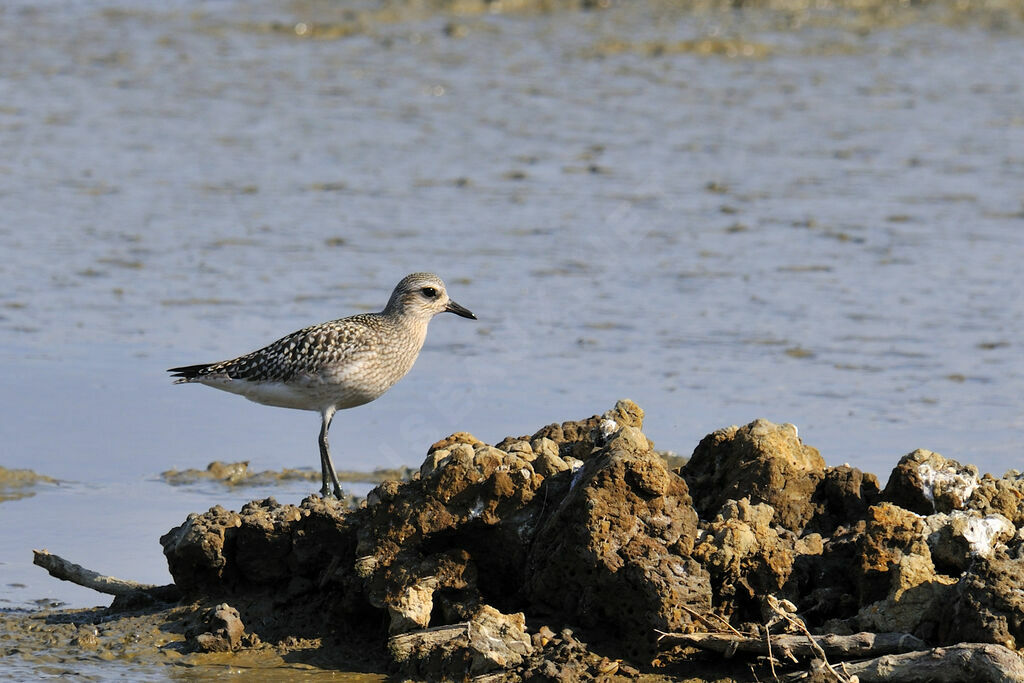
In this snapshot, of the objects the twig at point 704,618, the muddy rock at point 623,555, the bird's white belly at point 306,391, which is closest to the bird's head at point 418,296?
the bird's white belly at point 306,391

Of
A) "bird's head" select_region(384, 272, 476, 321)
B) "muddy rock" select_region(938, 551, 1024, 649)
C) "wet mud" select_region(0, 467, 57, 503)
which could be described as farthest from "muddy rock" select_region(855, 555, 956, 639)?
"wet mud" select_region(0, 467, 57, 503)

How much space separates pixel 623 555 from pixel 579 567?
17cm

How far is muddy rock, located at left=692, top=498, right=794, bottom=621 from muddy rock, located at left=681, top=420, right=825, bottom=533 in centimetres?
33

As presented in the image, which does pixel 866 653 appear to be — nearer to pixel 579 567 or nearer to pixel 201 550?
pixel 579 567

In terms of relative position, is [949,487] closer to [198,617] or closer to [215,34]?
[198,617]

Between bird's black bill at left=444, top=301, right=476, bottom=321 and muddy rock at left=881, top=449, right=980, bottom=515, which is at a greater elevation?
bird's black bill at left=444, top=301, right=476, bottom=321

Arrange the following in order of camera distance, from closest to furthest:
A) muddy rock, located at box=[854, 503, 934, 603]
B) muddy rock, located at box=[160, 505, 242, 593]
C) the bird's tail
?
muddy rock, located at box=[854, 503, 934, 603]
muddy rock, located at box=[160, 505, 242, 593]
the bird's tail

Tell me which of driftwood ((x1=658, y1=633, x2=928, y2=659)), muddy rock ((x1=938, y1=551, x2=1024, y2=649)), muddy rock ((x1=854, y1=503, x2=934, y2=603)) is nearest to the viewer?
muddy rock ((x1=938, y1=551, x2=1024, y2=649))


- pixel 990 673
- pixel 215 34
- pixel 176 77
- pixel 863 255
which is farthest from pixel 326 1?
pixel 990 673

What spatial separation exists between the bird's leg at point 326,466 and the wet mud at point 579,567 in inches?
57.7

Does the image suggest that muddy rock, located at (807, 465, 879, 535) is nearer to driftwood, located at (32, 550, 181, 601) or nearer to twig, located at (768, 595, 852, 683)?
twig, located at (768, 595, 852, 683)

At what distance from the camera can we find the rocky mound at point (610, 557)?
18.1ft

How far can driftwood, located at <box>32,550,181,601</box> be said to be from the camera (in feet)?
21.4

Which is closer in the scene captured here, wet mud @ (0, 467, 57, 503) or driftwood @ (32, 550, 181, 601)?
driftwood @ (32, 550, 181, 601)
